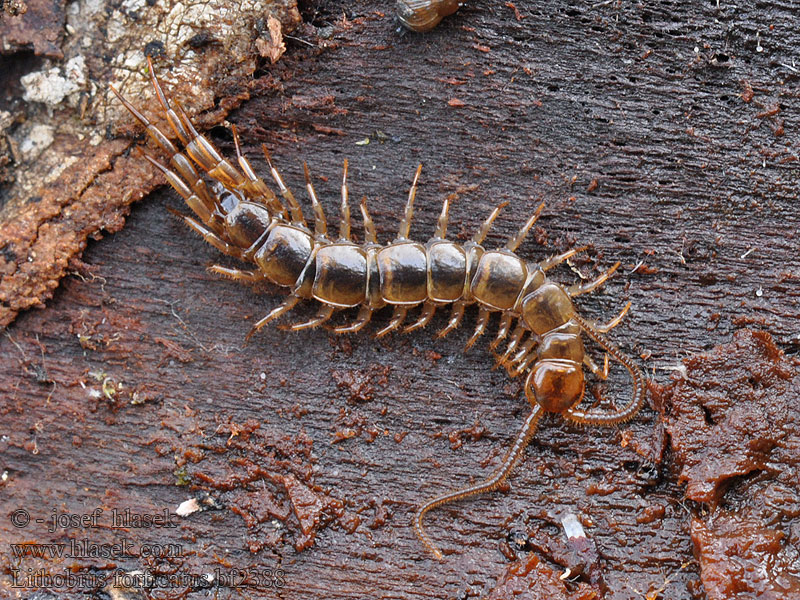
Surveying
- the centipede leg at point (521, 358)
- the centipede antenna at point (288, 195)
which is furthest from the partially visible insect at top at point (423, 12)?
the centipede leg at point (521, 358)

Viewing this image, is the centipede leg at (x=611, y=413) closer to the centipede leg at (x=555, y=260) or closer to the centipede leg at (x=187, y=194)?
the centipede leg at (x=555, y=260)

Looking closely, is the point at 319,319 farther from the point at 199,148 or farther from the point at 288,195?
the point at 199,148

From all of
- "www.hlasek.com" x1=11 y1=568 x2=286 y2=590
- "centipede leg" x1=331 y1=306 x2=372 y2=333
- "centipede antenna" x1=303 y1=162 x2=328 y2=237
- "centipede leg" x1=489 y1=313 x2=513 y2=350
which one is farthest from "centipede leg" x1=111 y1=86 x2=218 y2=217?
"www.hlasek.com" x1=11 y1=568 x2=286 y2=590

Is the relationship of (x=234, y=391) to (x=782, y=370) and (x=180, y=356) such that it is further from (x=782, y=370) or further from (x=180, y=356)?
(x=782, y=370)

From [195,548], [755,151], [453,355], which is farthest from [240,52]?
[755,151]

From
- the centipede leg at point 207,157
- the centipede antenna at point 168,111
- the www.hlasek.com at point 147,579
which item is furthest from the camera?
the centipede leg at point 207,157

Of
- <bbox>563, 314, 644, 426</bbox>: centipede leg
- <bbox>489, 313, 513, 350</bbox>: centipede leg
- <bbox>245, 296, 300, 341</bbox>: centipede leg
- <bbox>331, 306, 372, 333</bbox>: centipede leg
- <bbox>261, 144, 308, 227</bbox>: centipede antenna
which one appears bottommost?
<bbox>563, 314, 644, 426</bbox>: centipede leg

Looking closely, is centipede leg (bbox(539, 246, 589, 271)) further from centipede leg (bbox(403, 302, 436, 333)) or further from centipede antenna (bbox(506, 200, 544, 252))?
centipede leg (bbox(403, 302, 436, 333))

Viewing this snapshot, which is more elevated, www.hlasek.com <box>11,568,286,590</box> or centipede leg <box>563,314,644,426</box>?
centipede leg <box>563,314,644,426</box>
